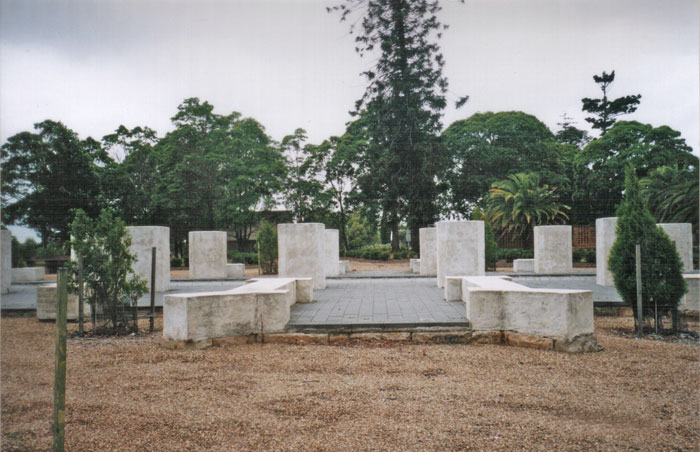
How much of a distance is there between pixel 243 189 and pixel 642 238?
25115 mm

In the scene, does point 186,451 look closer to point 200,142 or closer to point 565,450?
point 565,450

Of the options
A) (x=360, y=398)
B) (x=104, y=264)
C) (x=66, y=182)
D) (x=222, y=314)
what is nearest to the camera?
(x=360, y=398)

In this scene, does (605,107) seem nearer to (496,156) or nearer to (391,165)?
(496,156)

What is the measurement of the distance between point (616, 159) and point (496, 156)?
24.7 feet

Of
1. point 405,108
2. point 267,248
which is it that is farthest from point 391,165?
point 267,248

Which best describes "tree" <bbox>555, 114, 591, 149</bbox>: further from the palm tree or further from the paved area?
the paved area

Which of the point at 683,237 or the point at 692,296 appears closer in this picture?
the point at 692,296

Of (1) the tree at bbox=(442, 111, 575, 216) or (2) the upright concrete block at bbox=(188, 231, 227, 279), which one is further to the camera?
(1) the tree at bbox=(442, 111, 575, 216)

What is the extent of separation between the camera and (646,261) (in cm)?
680

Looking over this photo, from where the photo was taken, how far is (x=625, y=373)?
15.8 ft

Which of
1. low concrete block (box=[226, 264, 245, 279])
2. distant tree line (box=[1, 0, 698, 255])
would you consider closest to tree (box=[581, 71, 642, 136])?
distant tree line (box=[1, 0, 698, 255])

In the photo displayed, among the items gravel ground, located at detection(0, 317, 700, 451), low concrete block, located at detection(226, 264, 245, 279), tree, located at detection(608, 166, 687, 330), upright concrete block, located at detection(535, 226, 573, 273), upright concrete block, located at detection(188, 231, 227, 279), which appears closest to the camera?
gravel ground, located at detection(0, 317, 700, 451)

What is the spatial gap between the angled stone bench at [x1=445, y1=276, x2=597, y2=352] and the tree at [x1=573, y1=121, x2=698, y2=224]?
2615cm

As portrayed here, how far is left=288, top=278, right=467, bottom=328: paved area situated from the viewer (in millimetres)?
6414
